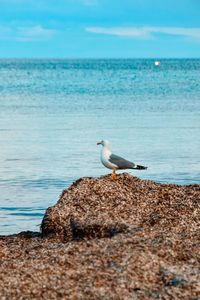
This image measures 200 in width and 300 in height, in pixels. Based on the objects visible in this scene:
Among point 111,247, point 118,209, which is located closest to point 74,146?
point 118,209

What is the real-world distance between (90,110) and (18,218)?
95.4 feet

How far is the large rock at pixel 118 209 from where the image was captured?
42.6ft

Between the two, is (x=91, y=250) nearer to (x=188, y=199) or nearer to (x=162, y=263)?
(x=162, y=263)

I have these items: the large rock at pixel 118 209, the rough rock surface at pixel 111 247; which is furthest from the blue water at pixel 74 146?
the rough rock surface at pixel 111 247

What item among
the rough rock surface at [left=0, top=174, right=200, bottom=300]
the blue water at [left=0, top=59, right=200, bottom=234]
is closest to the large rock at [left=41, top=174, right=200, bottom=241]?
the rough rock surface at [left=0, top=174, right=200, bottom=300]

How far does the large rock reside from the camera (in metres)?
13.0

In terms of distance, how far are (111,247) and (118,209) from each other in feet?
9.62

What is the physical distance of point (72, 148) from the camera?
26844 mm

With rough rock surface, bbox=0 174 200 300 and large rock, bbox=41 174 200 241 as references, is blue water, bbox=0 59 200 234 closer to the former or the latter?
large rock, bbox=41 174 200 241

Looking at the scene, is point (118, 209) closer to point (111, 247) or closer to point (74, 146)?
point (111, 247)

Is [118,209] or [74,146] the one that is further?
[74,146]

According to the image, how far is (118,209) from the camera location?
13.9m

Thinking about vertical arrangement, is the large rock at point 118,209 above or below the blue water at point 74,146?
above

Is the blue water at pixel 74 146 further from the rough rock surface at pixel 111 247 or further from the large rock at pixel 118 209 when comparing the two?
the rough rock surface at pixel 111 247
